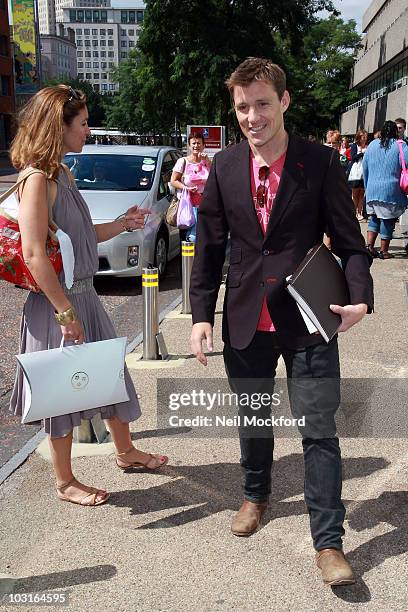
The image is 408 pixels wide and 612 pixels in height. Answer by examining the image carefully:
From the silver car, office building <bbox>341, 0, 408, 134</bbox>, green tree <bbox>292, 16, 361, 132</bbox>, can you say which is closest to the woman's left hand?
the silver car

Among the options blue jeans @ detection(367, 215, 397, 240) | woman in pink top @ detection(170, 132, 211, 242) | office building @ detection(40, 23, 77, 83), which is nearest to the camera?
woman in pink top @ detection(170, 132, 211, 242)

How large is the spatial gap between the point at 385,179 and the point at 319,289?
299 inches

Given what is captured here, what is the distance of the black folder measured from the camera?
8.85 ft

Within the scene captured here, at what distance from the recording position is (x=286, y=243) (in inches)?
112

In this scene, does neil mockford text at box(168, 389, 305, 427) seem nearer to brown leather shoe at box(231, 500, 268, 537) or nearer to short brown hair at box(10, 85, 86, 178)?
brown leather shoe at box(231, 500, 268, 537)

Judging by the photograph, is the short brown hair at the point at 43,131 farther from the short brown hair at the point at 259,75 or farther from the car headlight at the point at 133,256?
the car headlight at the point at 133,256

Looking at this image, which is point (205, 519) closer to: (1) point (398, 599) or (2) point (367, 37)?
(1) point (398, 599)

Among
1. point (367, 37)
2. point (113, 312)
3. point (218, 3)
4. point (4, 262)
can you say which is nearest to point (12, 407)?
point (4, 262)

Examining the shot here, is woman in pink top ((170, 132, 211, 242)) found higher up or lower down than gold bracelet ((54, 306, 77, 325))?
higher up

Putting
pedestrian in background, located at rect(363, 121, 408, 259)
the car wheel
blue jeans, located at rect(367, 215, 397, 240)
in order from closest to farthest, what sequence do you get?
the car wheel
pedestrian in background, located at rect(363, 121, 408, 259)
blue jeans, located at rect(367, 215, 397, 240)

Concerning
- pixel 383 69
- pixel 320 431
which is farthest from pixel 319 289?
pixel 383 69

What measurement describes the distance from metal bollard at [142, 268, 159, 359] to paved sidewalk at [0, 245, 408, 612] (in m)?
1.25

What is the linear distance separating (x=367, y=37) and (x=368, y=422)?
4778 centimetres

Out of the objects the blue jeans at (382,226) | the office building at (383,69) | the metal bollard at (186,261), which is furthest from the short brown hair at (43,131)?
the office building at (383,69)
